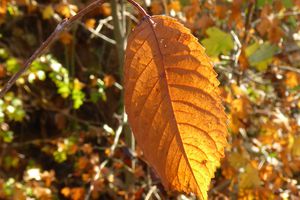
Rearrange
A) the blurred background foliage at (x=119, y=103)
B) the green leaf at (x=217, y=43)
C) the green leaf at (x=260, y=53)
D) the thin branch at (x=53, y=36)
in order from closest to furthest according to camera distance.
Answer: the thin branch at (x=53, y=36) → the green leaf at (x=217, y=43) → the blurred background foliage at (x=119, y=103) → the green leaf at (x=260, y=53)

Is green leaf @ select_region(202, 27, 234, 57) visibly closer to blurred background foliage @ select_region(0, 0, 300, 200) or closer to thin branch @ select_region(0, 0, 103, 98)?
blurred background foliage @ select_region(0, 0, 300, 200)

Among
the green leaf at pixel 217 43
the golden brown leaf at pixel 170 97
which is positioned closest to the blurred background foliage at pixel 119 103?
the green leaf at pixel 217 43

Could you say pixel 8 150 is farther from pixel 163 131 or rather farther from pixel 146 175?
pixel 163 131

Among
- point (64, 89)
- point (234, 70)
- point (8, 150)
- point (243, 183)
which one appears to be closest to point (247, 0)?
point (234, 70)

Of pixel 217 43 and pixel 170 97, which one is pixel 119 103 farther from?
pixel 170 97

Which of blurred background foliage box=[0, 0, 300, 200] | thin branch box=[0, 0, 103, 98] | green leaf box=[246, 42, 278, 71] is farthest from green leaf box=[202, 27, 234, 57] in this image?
thin branch box=[0, 0, 103, 98]

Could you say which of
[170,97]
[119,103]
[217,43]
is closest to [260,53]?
[217,43]

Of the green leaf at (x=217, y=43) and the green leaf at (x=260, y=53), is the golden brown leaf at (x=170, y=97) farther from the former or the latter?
the green leaf at (x=260, y=53)

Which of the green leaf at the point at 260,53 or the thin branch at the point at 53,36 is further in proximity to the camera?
the green leaf at the point at 260,53
